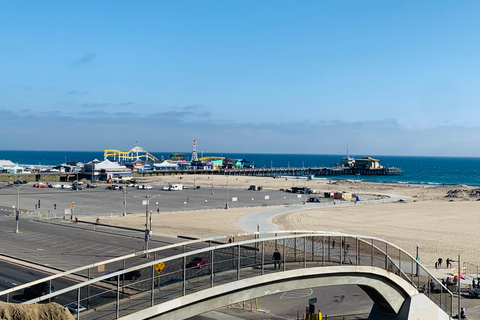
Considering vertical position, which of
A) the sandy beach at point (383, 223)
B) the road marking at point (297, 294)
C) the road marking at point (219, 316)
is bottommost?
the road marking at point (297, 294)

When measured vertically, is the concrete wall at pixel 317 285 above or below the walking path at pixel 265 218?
above

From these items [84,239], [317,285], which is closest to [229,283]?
[317,285]

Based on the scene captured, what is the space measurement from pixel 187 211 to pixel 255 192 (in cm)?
4115

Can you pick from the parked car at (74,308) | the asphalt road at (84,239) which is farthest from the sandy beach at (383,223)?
the parked car at (74,308)

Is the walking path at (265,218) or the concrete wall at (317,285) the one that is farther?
the walking path at (265,218)

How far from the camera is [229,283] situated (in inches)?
663

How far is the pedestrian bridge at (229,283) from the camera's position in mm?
14914

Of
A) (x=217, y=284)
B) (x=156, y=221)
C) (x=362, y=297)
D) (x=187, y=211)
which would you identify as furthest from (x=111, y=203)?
(x=217, y=284)

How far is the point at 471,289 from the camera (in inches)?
1193

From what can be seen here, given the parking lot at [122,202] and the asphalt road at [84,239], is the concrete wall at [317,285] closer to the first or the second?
the asphalt road at [84,239]

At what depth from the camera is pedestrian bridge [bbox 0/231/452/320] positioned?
14914 mm

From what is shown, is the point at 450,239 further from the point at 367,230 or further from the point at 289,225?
the point at 289,225

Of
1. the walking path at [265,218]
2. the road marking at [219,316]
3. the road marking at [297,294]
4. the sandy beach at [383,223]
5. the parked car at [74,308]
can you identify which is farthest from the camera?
the walking path at [265,218]

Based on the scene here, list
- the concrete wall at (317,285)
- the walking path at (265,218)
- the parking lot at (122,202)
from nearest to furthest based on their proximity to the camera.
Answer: the concrete wall at (317,285) < the walking path at (265,218) < the parking lot at (122,202)
